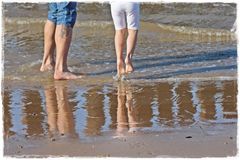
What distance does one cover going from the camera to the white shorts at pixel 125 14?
707cm

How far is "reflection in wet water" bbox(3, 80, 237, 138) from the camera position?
5199 mm

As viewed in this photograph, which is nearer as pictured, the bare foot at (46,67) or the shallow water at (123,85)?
the shallow water at (123,85)

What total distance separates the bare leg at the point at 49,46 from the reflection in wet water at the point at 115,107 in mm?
724

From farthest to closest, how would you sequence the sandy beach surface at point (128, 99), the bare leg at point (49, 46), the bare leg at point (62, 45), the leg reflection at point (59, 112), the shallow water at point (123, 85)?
the bare leg at point (49, 46), the bare leg at point (62, 45), the shallow water at point (123, 85), the leg reflection at point (59, 112), the sandy beach surface at point (128, 99)

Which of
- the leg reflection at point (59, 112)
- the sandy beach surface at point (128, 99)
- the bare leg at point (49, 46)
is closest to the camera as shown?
the sandy beach surface at point (128, 99)

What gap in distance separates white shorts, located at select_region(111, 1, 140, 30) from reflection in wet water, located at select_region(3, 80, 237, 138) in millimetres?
745

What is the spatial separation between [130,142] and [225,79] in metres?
2.37

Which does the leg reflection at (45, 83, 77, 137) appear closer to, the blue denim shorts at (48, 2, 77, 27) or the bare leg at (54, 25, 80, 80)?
the bare leg at (54, 25, 80, 80)

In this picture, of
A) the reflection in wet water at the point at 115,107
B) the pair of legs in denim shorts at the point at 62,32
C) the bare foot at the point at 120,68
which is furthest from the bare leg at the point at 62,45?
the bare foot at the point at 120,68

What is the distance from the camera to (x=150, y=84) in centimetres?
672

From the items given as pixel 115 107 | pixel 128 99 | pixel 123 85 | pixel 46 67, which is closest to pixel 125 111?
pixel 115 107

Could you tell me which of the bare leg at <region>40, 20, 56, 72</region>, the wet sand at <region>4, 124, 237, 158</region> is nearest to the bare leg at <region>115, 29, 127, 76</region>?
the bare leg at <region>40, 20, 56, 72</region>

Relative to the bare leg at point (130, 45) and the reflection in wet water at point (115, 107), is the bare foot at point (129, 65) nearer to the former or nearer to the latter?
the bare leg at point (130, 45)

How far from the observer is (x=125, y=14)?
717 cm
